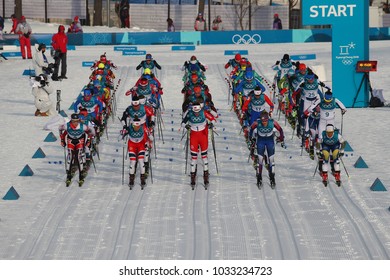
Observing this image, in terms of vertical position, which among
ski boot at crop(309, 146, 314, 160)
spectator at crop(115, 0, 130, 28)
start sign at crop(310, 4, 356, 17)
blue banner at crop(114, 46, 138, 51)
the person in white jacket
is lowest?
ski boot at crop(309, 146, 314, 160)

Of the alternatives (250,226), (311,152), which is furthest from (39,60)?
(250,226)

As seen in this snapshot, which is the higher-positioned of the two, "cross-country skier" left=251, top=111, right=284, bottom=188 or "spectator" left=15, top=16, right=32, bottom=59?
"spectator" left=15, top=16, right=32, bottom=59

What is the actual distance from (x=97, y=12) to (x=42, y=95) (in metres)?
29.4

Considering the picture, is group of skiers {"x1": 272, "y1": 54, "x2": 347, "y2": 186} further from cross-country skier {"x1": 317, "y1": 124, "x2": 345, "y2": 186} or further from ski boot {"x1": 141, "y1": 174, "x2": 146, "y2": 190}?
ski boot {"x1": 141, "y1": 174, "x2": 146, "y2": 190}

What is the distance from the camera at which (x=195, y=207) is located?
814 inches

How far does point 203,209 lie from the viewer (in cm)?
2050

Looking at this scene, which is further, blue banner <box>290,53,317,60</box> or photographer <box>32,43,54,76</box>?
blue banner <box>290,53,317,60</box>

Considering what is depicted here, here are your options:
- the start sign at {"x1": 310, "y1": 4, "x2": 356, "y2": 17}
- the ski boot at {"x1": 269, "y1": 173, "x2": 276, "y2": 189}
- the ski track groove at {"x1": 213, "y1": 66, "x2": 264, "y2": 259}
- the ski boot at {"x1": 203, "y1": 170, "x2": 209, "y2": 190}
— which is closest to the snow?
the ski track groove at {"x1": 213, "y1": 66, "x2": 264, "y2": 259}

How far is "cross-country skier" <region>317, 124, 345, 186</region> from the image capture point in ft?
72.2

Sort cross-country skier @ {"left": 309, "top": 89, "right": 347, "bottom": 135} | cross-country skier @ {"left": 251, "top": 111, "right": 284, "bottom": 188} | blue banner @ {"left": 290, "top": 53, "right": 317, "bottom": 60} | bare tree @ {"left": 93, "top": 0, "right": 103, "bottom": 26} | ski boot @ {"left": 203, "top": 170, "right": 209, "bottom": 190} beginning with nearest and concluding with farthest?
cross-country skier @ {"left": 251, "top": 111, "right": 284, "bottom": 188}, ski boot @ {"left": 203, "top": 170, "right": 209, "bottom": 190}, cross-country skier @ {"left": 309, "top": 89, "right": 347, "bottom": 135}, blue banner @ {"left": 290, "top": 53, "right": 317, "bottom": 60}, bare tree @ {"left": 93, "top": 0, "right": 103, "bottom": 26}

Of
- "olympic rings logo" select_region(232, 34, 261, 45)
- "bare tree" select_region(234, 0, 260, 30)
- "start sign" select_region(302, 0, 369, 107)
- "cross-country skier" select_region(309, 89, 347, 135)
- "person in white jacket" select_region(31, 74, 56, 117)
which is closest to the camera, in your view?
"cross-country skier" select_region(309, 89, 347, 135)

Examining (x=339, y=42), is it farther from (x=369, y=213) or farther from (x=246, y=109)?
(x=369, y=213)

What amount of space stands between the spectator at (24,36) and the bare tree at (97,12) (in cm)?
1455

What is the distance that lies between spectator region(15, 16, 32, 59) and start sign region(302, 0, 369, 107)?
1457 centimetres
